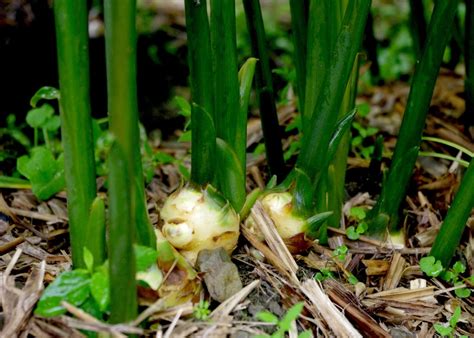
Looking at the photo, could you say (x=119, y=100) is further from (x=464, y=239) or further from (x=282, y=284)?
(x=464, y=239)

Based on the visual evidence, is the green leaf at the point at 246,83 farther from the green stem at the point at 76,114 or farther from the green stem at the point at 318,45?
the green stem at the point at 76,114

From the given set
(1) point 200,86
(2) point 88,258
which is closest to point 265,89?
(1) point 200,86

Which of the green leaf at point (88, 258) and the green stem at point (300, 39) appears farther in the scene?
the green stem at point (300, 39)

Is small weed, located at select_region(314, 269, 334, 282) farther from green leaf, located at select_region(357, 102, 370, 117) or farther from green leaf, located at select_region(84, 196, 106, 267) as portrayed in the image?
green leaf, located at select_region(357, 102, 370, 117)

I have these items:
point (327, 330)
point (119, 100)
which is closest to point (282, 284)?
point (327, 330)

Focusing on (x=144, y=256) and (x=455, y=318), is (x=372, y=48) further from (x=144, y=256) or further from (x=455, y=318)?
(x=144, y=256)

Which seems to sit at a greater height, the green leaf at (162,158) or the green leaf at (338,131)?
the green leaf at (338,131)

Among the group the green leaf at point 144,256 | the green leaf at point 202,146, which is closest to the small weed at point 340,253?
the green leaf at point 202,146
